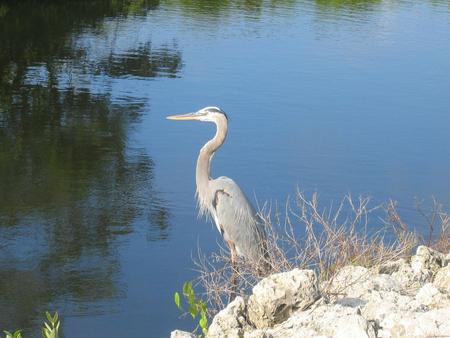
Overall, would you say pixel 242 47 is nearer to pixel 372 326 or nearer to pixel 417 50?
pixel 417 50

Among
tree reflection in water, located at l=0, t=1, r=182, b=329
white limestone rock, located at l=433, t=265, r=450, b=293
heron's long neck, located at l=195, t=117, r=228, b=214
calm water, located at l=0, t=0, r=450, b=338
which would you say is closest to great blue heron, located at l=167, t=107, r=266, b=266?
heron's long neck, located at l=195, t=117, r=228, b=214

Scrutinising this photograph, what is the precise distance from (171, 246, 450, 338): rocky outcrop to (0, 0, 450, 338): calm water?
9.81 ft

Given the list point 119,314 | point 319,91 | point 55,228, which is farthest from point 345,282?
point 319,91

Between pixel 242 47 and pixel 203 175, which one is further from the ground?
pixel 203 175

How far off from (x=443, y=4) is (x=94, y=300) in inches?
1255

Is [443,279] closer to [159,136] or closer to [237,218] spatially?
[237,218]

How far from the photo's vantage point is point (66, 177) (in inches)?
491

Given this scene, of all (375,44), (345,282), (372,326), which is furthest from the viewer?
(375,44)

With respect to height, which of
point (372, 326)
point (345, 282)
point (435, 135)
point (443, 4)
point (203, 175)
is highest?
point (372, 326)

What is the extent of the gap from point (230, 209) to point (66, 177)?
4.32 m

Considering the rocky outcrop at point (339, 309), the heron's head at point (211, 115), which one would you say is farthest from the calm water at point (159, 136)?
the rocky outcrop at point (339, 309)

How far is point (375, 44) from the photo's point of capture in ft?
84.1

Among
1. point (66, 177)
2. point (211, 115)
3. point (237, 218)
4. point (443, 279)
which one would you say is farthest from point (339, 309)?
point (66, 177)

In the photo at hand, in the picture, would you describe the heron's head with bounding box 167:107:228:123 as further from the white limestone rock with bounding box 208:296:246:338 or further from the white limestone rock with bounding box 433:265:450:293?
the white limestone rock with bounding box 208:296:246:338
